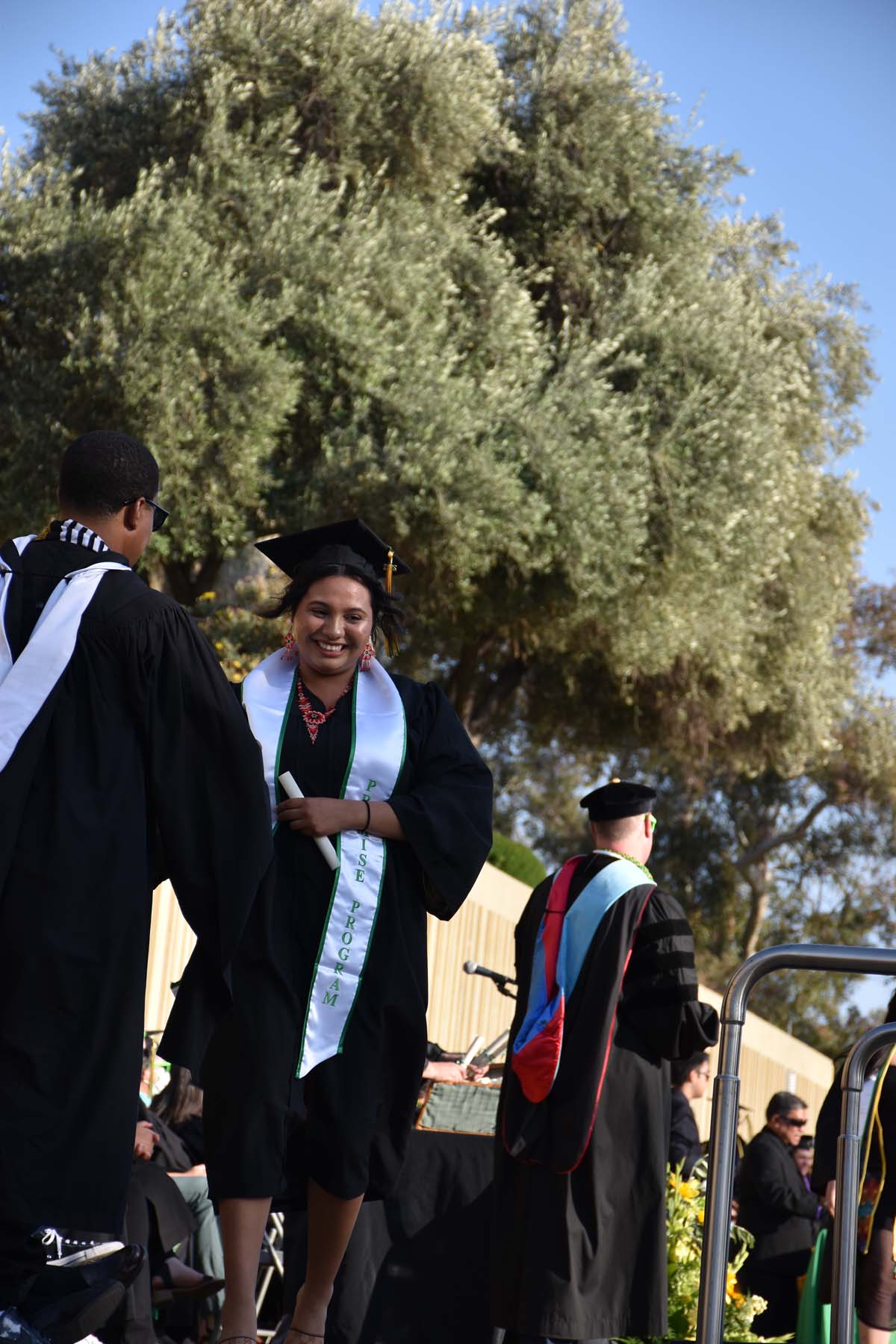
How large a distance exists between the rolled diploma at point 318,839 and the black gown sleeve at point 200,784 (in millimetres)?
619

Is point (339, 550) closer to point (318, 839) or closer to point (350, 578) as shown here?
point (350, 578)

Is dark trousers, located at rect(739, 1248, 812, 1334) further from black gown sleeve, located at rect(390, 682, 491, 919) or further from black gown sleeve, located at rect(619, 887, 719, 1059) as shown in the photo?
black gown sleeve, located at rect(390, 682, 491, 919)

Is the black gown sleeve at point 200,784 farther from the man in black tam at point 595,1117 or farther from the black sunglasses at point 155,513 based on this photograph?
the man in black tam at point 595,1117

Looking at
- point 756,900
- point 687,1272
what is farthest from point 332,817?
point 756,900

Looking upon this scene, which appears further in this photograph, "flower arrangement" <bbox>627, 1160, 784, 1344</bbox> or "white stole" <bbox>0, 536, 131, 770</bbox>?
"flower arrangement" <bbox>627, 1160, 784, 1344</bbox>

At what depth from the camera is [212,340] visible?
12.4m

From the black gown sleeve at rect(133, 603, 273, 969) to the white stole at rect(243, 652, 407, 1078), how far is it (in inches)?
20.0

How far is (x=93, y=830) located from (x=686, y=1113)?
6297 mm

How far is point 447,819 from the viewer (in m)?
3.68

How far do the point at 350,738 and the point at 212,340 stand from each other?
9.21 m

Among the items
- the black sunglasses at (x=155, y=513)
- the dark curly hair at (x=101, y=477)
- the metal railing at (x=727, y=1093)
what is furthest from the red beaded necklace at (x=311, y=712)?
the metal railing at (x=727, y=1093)

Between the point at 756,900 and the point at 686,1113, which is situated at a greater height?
the point at 756,900

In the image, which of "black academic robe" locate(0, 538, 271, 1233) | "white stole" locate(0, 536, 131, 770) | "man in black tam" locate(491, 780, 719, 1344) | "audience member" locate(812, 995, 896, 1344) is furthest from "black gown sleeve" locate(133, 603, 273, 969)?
"audience member" locate(812, 995, 896, 1344)

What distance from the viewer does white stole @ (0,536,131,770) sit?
8.93 feet
